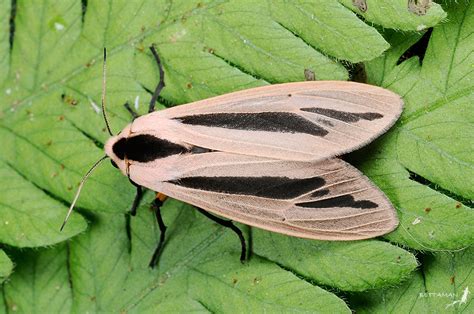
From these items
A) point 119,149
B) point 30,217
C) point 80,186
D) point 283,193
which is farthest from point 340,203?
point 30,217

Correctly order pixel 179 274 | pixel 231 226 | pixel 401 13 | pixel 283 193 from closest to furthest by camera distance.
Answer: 1. pixel 401 13
2. pixel 283 193
3. pixel 231 226
4. pixel 179 274

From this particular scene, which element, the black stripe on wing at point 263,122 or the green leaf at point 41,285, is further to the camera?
the green leaf at point 41,285

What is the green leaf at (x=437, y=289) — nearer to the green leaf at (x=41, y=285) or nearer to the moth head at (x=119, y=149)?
the moth head at (x=119, y=149)

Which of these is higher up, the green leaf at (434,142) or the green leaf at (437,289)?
the green leaf at (434,142)

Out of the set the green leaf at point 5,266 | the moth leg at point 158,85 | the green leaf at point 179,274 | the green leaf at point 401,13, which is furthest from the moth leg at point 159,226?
the green leaf at point 401,13

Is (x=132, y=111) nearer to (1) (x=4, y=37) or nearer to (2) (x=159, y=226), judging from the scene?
(2) (x=159, y=226)

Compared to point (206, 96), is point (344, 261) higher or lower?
lower
